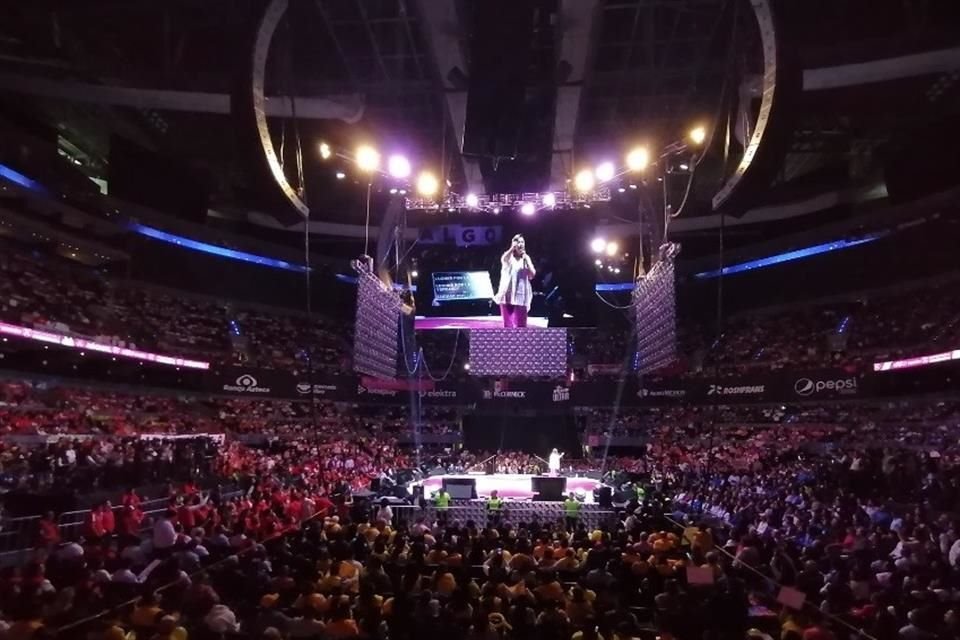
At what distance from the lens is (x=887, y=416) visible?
24.3 m

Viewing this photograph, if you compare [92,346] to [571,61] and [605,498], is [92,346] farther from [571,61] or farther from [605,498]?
[571,61]

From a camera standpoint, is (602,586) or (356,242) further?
(356,242)

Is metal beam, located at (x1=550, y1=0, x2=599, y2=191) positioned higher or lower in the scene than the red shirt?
higher

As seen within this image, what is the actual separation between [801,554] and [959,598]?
2862 mm

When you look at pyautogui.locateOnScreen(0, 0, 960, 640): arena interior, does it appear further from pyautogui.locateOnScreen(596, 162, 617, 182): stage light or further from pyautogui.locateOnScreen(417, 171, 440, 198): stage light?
pyautogui.locateOnScreen(596, 162, 617, 182): stage light

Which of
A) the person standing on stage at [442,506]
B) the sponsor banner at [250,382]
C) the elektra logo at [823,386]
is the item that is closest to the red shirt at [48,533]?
the person standing on stage at [442,506]

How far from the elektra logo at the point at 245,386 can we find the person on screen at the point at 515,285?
37.8 ft

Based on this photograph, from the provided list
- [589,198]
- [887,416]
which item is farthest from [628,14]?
[887,416]

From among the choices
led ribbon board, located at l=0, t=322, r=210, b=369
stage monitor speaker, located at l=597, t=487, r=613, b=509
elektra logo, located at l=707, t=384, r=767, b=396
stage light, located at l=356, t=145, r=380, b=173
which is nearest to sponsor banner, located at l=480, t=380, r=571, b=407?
elektra logo, located at l=707, t=384, r=767, b=396

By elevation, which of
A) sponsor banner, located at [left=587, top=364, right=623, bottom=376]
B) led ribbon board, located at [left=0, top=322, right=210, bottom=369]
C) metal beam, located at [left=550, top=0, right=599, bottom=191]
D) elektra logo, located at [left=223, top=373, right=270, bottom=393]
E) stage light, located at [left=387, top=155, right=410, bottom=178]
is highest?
metal beam, located at [left=550, top=0, right=599, bottom=191]

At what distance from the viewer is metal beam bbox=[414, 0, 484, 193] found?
515 inches

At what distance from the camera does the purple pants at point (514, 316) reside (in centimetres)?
1855

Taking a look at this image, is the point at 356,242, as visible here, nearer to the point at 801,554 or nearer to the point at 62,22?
the point at 62,22

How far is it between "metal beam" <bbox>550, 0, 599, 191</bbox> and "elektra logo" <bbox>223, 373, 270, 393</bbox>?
13555mm
